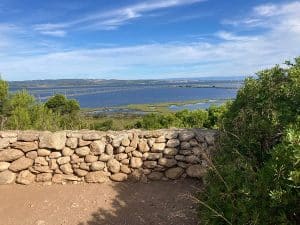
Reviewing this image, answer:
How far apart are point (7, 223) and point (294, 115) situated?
15.5 ft

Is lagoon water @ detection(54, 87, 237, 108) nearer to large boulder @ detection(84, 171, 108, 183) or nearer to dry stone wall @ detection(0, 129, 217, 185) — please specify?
dry stone wall @ detection(0, 129, 217, 185)

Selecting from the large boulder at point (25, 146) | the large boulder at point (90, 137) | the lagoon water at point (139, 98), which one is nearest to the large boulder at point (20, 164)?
the large boulder at point (25, 146)

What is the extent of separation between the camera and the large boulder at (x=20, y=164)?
7.61 metres

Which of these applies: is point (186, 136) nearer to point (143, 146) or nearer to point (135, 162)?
point (143, 146)

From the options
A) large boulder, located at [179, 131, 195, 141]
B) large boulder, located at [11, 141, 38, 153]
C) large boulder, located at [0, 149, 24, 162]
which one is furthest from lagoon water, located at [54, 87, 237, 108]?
large boulder, located at [0, 149, 24, 162]

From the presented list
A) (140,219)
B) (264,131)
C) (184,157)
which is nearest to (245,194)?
(264,131)

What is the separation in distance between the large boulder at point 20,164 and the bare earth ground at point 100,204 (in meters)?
0.34

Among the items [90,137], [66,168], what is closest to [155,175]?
[90,137]

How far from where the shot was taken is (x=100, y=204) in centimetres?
696

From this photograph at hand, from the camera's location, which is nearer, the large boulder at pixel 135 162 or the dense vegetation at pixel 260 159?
the dense vegetation at pixel 260 159

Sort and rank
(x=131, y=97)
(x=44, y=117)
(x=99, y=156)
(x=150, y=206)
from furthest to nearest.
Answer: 1. (x=131, y=97)
2. (x=44, y=117)
3. (x=99, y=156)
4. (x=150, y=206)

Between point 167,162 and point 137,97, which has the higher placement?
point 167,162

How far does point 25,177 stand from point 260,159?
16.3 feet

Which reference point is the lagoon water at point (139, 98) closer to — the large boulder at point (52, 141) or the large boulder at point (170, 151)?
the large boulder at point (170, 151)
